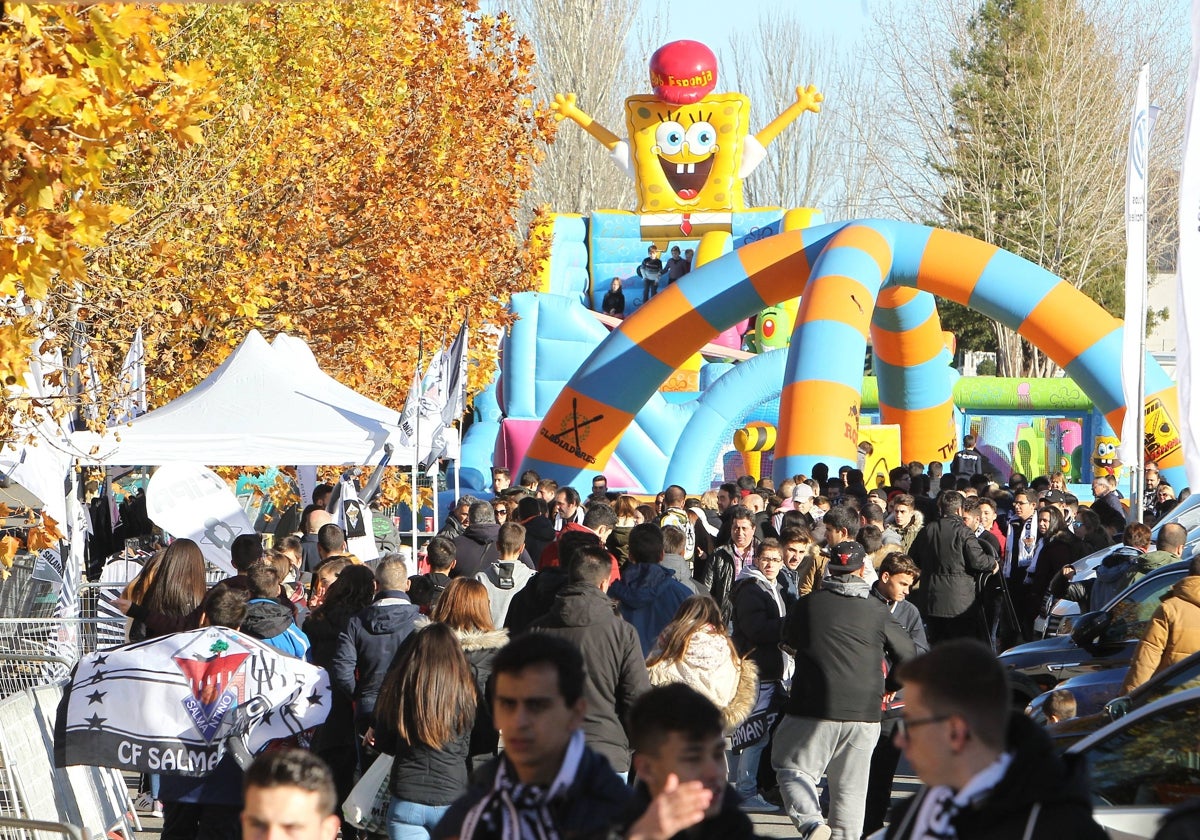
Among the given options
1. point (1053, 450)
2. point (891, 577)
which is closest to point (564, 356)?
point (1053, 450)

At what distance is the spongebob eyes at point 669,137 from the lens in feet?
104

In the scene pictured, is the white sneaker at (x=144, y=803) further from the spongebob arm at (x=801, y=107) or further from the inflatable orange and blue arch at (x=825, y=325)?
the spongebob arm at (x=801, y=107)

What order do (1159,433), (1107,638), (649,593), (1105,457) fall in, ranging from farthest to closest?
(1105,457)
(1159,433)
(1107,638)
(649,593)

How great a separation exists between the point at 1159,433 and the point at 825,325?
13.3 ft

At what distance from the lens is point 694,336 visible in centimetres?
1828

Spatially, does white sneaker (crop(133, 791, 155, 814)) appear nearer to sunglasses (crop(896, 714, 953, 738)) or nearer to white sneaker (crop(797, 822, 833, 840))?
white sneaker (crop(797, 822, 833, 840))

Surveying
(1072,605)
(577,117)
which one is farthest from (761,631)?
(577,117)

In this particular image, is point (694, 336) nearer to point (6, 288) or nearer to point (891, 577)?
A: point (891, 577)

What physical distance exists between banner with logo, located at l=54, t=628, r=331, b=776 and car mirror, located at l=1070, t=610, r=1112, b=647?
4.95 meters

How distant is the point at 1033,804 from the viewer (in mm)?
2832

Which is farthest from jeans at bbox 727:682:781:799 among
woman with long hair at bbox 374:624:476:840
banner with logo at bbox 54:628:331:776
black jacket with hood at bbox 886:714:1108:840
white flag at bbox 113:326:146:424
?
white flag at bbox 113:326:146:424

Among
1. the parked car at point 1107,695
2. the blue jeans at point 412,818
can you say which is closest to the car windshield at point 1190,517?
the parked car at point 1107,695

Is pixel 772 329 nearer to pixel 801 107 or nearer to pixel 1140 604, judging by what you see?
pixel 801 107

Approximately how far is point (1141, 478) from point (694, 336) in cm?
730
